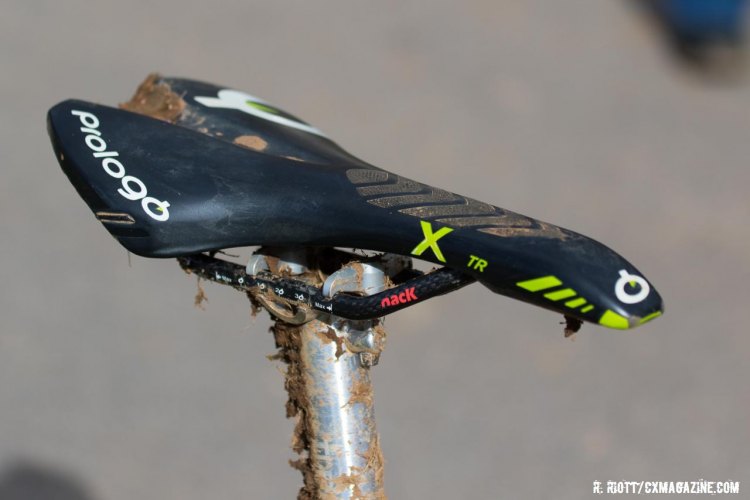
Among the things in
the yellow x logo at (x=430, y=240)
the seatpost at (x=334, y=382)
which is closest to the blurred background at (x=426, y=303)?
the seatpost at (x=334, y=382)

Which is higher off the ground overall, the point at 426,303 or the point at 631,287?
the point at 426,303

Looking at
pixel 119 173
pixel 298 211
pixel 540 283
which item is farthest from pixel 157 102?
pixel 540 283

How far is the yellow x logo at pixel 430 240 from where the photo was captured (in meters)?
1.23

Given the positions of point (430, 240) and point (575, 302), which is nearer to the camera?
point (575, 302)

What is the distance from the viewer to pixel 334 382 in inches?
57.3

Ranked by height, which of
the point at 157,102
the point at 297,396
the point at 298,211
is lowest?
the point at 297,396

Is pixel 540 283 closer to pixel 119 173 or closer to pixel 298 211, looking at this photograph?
pixel 298 211

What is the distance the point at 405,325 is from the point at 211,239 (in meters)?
2.51

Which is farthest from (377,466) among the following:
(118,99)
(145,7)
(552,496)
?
(145,7)

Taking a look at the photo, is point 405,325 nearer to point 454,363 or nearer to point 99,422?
point 454,363

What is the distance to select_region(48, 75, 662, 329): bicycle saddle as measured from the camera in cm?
114

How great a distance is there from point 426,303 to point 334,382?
8.27 feet

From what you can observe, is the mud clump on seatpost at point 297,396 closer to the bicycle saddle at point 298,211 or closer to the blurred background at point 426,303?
the bicycle saddle at point 298,211

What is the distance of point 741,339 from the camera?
3.96 m
